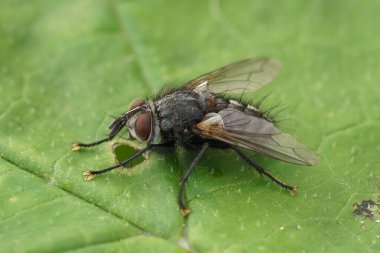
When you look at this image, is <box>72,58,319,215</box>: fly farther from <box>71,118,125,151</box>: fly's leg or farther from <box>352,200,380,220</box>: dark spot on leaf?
<box>352,200,380,220</box>: dark spot on leaf


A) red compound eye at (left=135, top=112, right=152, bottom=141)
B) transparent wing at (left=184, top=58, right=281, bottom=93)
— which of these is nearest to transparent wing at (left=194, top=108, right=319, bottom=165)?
red compound eye at (left=135, top=112, right=152, bottom=141)

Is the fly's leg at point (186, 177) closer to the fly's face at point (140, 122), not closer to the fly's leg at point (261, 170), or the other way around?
the fly's leg at point (261, 170)

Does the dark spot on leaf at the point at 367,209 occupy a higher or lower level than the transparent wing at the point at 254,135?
lower

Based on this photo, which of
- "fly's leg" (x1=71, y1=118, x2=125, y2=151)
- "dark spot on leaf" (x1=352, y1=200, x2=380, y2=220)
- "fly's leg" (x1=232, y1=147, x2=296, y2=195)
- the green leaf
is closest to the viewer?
the green leaf

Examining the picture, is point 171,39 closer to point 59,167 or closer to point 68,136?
point 68,136

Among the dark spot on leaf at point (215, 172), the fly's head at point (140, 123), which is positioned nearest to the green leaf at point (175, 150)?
the dark spot on leaf at point (215, 172)

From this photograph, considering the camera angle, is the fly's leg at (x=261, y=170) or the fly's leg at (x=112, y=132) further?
the fly's leg at (x=112, y=132)

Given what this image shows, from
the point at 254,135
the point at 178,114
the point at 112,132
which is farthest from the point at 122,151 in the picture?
the point at 254,135

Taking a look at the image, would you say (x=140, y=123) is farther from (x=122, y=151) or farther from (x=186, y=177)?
(x=186, y=177)
